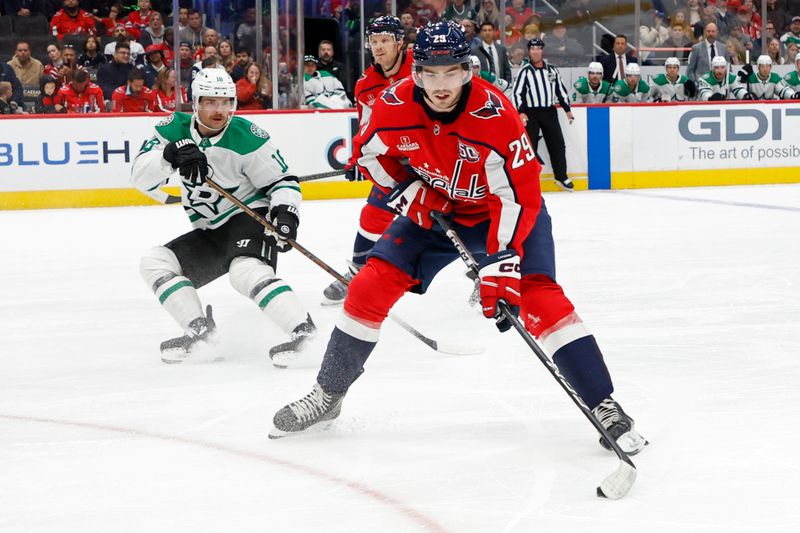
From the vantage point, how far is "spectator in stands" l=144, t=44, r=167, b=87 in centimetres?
872

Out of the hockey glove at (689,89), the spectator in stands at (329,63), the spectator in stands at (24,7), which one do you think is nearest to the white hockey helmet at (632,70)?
the hockey glove at (689,89)

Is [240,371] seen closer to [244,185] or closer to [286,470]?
[244,185]

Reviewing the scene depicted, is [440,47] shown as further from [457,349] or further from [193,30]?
[193,30]

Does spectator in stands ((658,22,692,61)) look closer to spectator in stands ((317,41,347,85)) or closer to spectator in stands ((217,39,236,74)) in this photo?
spectator in stands ((317,41,347,85))

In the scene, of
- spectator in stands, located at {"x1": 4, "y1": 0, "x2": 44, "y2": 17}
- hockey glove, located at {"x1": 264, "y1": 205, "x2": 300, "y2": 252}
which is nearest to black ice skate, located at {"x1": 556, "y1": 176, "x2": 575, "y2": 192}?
spectator in stands, located at {"x1": 4, "y1": 0, "x2": 44, "y2": 17}

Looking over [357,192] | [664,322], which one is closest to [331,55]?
[357,192]

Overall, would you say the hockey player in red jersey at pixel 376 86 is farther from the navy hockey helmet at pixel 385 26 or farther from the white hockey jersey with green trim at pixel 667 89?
the white hockey jersey with green trim at pixel 667 89

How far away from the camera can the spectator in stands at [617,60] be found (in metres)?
10.0

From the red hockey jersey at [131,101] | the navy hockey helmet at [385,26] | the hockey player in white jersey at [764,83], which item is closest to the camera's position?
the navy hockey helmet at [385,26]

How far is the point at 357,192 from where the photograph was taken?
8.97 m

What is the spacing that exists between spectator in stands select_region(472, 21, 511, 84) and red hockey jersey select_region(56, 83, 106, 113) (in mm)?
2994

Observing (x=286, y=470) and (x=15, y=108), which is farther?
(x=15, y=108)

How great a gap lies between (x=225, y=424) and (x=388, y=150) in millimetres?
789

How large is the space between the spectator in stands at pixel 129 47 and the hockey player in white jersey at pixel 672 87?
171 inches
